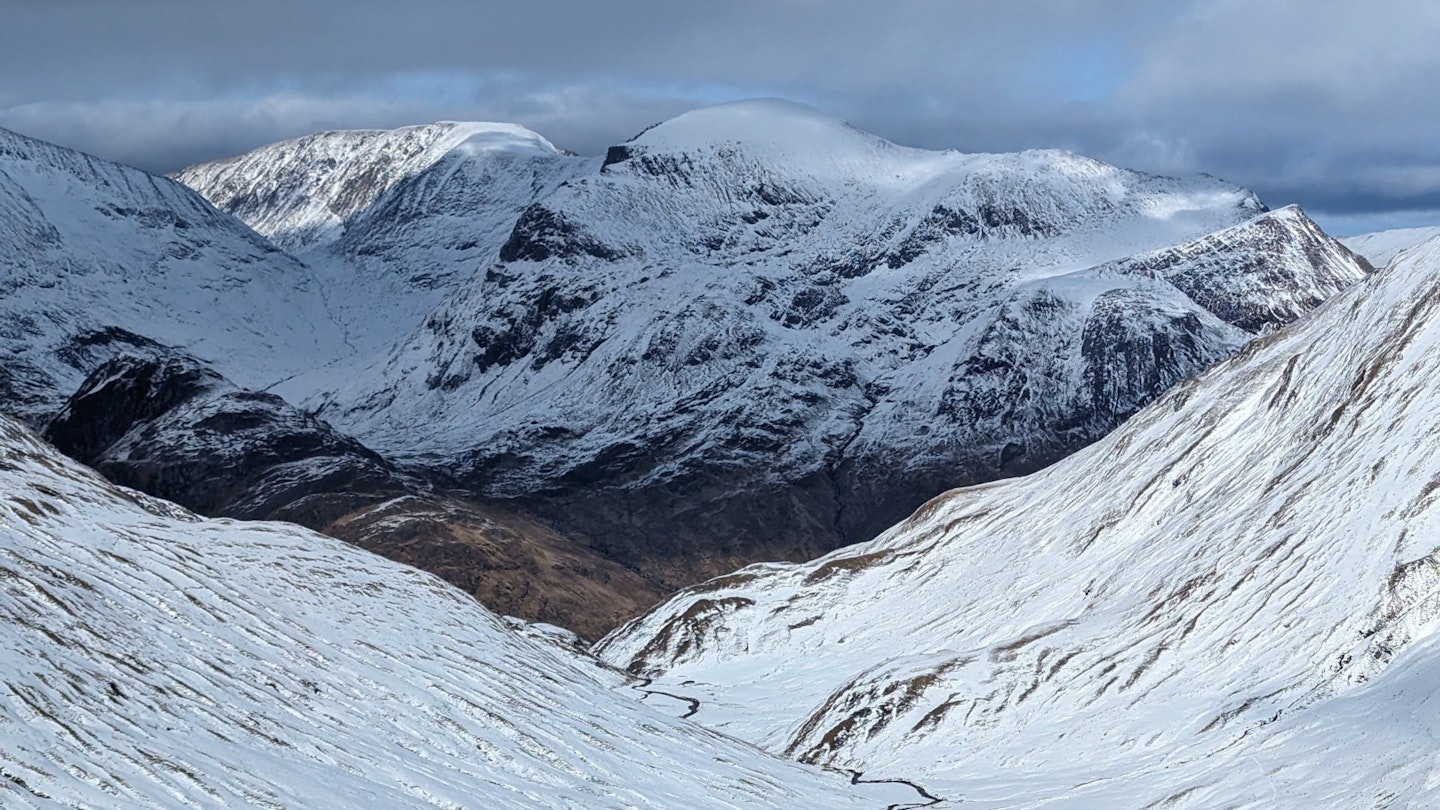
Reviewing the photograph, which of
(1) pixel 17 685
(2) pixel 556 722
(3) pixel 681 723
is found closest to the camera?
(1) pixel 17 685

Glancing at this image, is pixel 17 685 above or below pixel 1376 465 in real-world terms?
below

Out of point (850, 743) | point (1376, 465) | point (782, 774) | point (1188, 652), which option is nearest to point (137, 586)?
point (782, 774)

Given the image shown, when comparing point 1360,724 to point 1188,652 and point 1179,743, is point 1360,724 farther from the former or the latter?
point 1188,652

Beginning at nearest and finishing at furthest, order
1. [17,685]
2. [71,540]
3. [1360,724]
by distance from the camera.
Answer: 1. [17,685]
2. [1360,724]
3. [71,540]

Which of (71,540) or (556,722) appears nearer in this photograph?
(71,540)

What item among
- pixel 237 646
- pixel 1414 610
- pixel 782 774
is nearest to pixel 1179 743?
pixel 1414 610

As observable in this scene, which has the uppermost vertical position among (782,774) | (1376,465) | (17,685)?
(1376,465)
